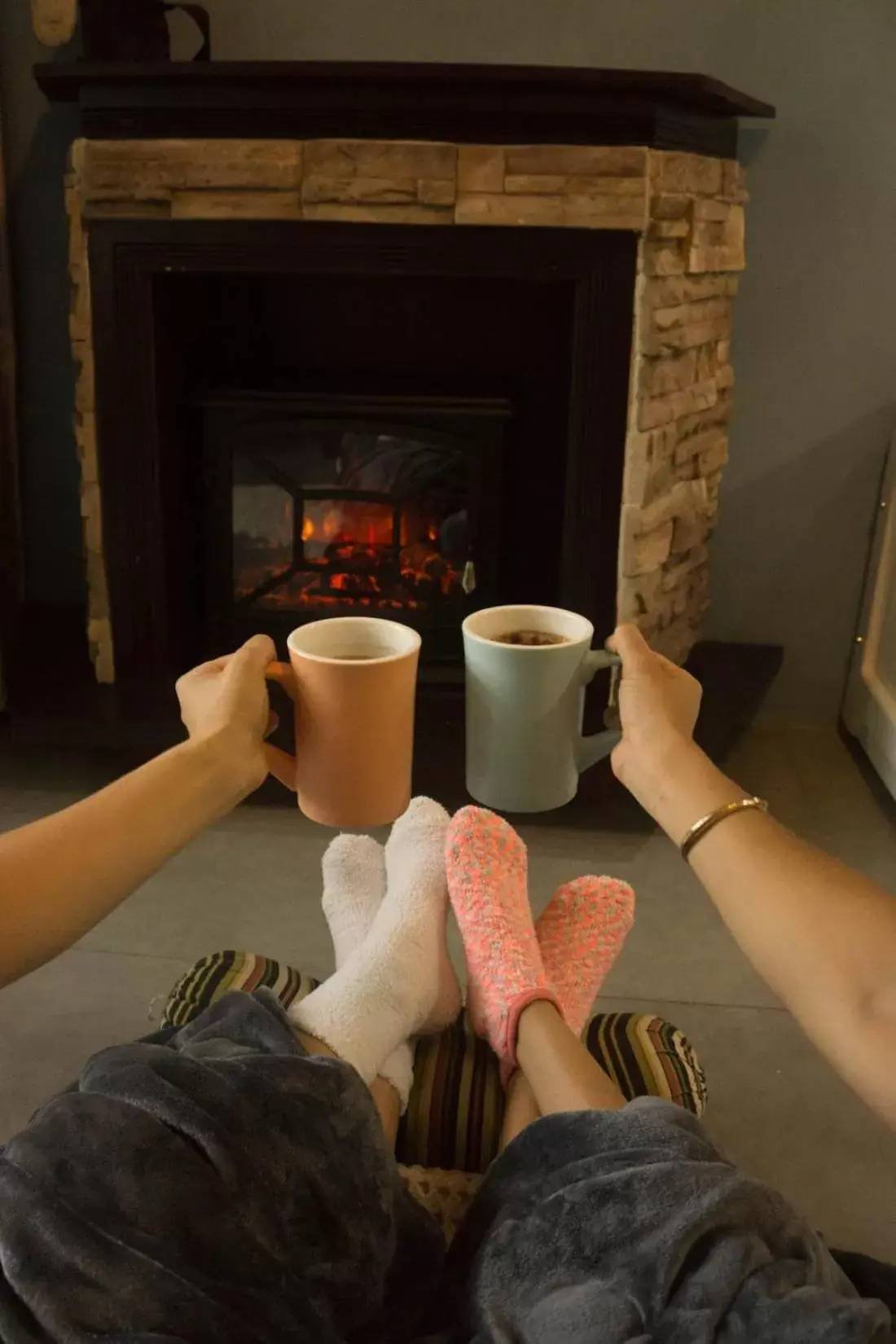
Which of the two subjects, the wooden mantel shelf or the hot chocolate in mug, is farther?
the wooden mantel shelf

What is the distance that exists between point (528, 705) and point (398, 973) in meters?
0.36

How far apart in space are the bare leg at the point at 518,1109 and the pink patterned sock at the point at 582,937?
160 millimetres

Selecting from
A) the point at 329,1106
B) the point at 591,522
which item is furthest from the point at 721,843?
the point at 591,522

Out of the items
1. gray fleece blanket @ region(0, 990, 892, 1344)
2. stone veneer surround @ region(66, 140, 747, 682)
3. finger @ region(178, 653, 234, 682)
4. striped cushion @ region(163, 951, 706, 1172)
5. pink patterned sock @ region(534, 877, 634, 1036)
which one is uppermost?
stone veneer surround @ region(66, 140, 747, 682)

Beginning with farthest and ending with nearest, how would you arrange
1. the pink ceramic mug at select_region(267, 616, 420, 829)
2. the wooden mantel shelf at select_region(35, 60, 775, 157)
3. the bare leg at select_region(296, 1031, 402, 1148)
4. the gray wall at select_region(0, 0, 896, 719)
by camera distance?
1. the gray wall at select_region(0, 0, 896, 719)
2. the wooden mantel shelf at select_region(35, 60, 775, 157)
3. the bare leg at select_region(296, 1031, 402, 1148)
4. the pink ceramic mug at select_region(267, 616, 420, 829)

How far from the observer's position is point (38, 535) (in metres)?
2.39

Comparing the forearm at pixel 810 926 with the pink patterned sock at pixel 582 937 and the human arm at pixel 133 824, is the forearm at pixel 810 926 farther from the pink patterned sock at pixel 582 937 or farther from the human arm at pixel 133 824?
the pink patterned sock at pixel 582 937

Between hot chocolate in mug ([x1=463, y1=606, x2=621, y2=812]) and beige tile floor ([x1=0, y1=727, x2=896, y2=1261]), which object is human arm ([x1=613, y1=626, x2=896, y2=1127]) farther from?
beige tile floor ([x1=0, y1=727, x2=896, y2=1261])

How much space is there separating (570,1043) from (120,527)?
3.89ft

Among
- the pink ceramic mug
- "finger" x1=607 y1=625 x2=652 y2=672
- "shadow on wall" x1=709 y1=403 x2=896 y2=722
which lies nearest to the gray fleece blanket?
the pink ceramic mug

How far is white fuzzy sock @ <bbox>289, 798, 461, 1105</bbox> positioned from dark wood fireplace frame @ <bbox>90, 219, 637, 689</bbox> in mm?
650

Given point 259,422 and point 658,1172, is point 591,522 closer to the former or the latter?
point 259,422

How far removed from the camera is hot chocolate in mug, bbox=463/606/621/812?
0.93 metres

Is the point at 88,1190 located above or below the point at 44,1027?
above
